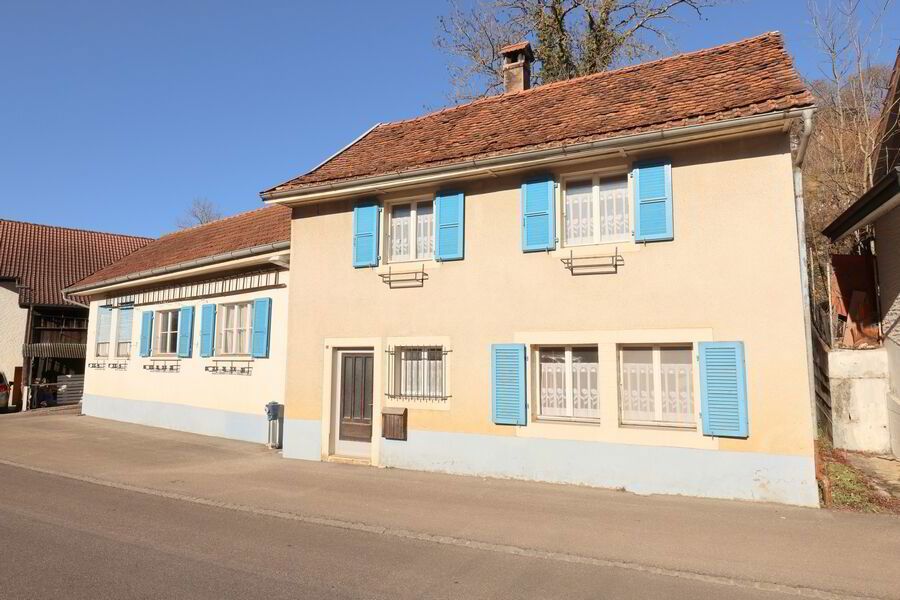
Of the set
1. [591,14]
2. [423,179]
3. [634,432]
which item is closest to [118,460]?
[423,179]

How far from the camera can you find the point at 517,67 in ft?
41.2

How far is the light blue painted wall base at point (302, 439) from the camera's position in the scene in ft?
33.9

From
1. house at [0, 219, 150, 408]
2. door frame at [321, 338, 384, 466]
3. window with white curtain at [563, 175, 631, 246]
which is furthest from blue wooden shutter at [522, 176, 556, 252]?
house at [0, 219, 150, 408]

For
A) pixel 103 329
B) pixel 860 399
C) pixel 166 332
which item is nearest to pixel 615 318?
pixel 860 399

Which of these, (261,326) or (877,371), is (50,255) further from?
(877,371)

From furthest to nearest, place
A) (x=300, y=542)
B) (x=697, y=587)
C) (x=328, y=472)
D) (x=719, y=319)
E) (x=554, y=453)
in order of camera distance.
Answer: (x=328, y=472)
(x=554, y=453)
(x=719, y=319)
(x=300, y=542)
(x=697, y=587)

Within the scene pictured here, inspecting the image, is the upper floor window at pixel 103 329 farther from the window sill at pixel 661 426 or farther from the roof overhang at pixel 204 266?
the window sill at pixel 661 426

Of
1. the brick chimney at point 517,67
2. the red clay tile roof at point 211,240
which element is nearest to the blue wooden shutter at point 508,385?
the red clay tile roof at point 211,240

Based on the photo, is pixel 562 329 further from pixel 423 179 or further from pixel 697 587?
pixel 697 587

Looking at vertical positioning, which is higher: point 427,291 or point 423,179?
point 423,179

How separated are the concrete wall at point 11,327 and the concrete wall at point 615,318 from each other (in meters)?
16.6

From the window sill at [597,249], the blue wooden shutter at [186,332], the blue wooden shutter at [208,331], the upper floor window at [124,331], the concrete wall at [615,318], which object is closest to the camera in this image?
the concrete wall at [615,318]

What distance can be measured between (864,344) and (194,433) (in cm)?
1426

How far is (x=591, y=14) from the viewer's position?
18641 mm
